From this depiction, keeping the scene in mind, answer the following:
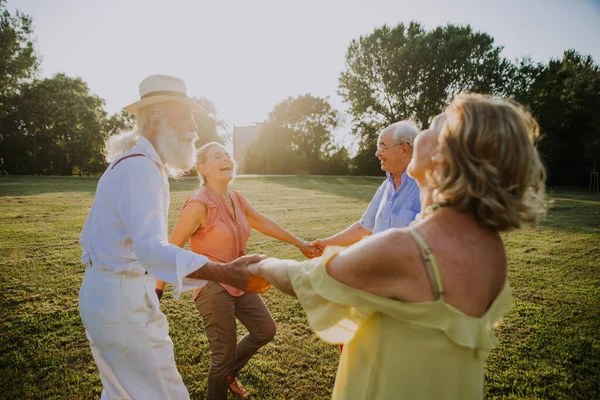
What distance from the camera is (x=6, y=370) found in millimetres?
4117

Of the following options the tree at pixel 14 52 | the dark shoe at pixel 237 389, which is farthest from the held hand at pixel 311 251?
the tree at pixel 14 52

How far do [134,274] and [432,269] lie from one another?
2.08 m

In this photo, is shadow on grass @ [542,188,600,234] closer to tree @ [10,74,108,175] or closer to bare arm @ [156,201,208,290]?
bare arm @ [156,201,208,290]

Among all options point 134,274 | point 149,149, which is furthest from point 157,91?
point 134,274

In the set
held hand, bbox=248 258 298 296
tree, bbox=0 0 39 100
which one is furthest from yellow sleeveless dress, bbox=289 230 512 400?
tree, bbox=0 0 39 100

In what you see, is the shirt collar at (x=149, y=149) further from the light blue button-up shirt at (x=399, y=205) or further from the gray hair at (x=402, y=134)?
the gray hair at (x=402, y=134)

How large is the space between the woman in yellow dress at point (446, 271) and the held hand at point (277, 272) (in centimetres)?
20

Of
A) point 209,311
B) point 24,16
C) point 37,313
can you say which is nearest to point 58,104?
point 24,16

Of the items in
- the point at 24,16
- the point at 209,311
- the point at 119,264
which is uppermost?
the point at 24,16

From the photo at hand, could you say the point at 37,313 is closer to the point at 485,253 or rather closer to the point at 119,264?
the point at 119,264

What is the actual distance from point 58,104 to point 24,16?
38.1ft

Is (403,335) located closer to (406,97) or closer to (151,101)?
(151,101)

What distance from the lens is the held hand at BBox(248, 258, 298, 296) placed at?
1983 mm

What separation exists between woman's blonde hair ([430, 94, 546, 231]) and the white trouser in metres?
2.16
